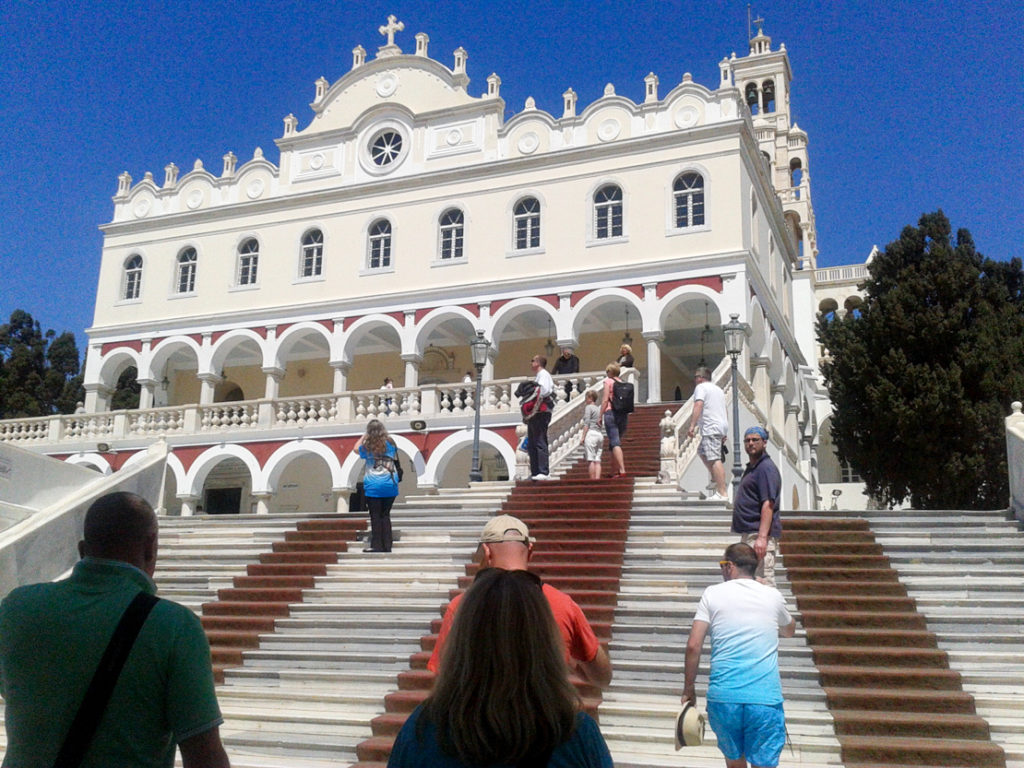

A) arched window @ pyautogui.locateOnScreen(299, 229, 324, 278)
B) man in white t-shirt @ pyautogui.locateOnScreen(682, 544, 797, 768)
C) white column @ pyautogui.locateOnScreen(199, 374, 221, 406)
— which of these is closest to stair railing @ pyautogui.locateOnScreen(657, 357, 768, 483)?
man in white t-shirt @ pyautogui.locateOnScreen(682, 544, 797, 768)

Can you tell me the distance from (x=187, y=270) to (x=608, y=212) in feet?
46.1

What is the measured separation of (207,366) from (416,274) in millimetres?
7289

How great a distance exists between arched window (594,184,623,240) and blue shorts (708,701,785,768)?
2035cm

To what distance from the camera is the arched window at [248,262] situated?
28.7 m

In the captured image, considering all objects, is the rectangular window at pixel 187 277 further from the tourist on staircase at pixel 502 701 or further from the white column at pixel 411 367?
the tourist on staircase at pixel 502 701

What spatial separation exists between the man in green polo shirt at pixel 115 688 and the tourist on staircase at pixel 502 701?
2.32 feet

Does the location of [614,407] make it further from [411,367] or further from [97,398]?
[97,398]

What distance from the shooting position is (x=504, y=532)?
4.11 metres

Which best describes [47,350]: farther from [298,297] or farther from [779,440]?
[779,440]

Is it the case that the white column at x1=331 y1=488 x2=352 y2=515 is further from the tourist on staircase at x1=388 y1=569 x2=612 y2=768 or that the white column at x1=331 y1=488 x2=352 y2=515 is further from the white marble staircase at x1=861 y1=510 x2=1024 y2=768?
the tourist on staircase at x1=388 y1=569 x2=612 y2=768

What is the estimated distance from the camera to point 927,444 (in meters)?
23.3

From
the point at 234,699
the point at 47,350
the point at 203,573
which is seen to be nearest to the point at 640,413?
the point at 203,573

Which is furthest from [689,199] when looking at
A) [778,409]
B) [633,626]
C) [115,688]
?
[115,688]

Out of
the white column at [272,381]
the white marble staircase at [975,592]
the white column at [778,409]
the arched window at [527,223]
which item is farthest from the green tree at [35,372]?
the white marble staircase at [975,592]
